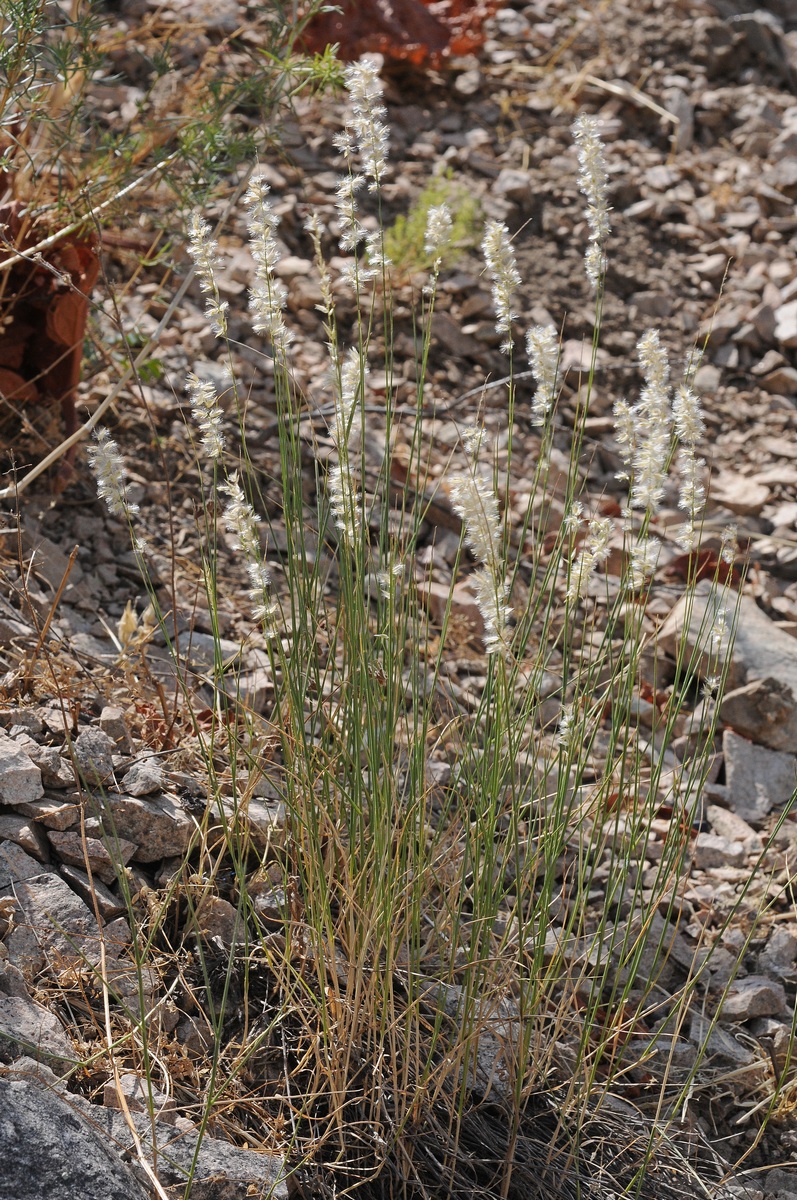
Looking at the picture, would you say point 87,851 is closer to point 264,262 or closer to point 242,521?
point 242,521

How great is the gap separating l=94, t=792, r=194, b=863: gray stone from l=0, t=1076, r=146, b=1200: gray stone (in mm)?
515

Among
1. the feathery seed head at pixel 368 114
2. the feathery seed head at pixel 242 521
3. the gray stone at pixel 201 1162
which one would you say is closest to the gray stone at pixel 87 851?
the gray stone at pixel 201 1162

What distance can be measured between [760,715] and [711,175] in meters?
2.50

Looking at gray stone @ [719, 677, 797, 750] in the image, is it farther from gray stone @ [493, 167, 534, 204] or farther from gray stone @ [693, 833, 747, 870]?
gray stone @ [493, 167, 534, 204]

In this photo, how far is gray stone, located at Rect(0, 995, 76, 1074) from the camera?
59.0 inches

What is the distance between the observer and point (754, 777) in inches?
107

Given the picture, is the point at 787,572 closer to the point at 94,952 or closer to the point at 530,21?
the point at 94,952

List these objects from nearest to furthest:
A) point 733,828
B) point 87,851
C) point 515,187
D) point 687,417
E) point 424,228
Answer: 1. point 687,417
2. point 87,851
3. point 733,828
4. point 424,228
5. point 515,187

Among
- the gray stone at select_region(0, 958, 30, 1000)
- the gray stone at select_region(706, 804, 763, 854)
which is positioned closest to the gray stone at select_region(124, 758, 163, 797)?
the gray stone at select_region(0, 958, 30, 1000)

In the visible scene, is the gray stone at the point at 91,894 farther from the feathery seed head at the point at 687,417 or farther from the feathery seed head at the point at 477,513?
the feathery seed head at the point at 687,417

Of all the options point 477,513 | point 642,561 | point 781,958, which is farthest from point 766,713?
point 477,513

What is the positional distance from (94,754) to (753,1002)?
1245 mm

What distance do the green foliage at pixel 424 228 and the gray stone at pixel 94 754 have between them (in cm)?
204

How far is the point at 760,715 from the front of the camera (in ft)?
9.15
